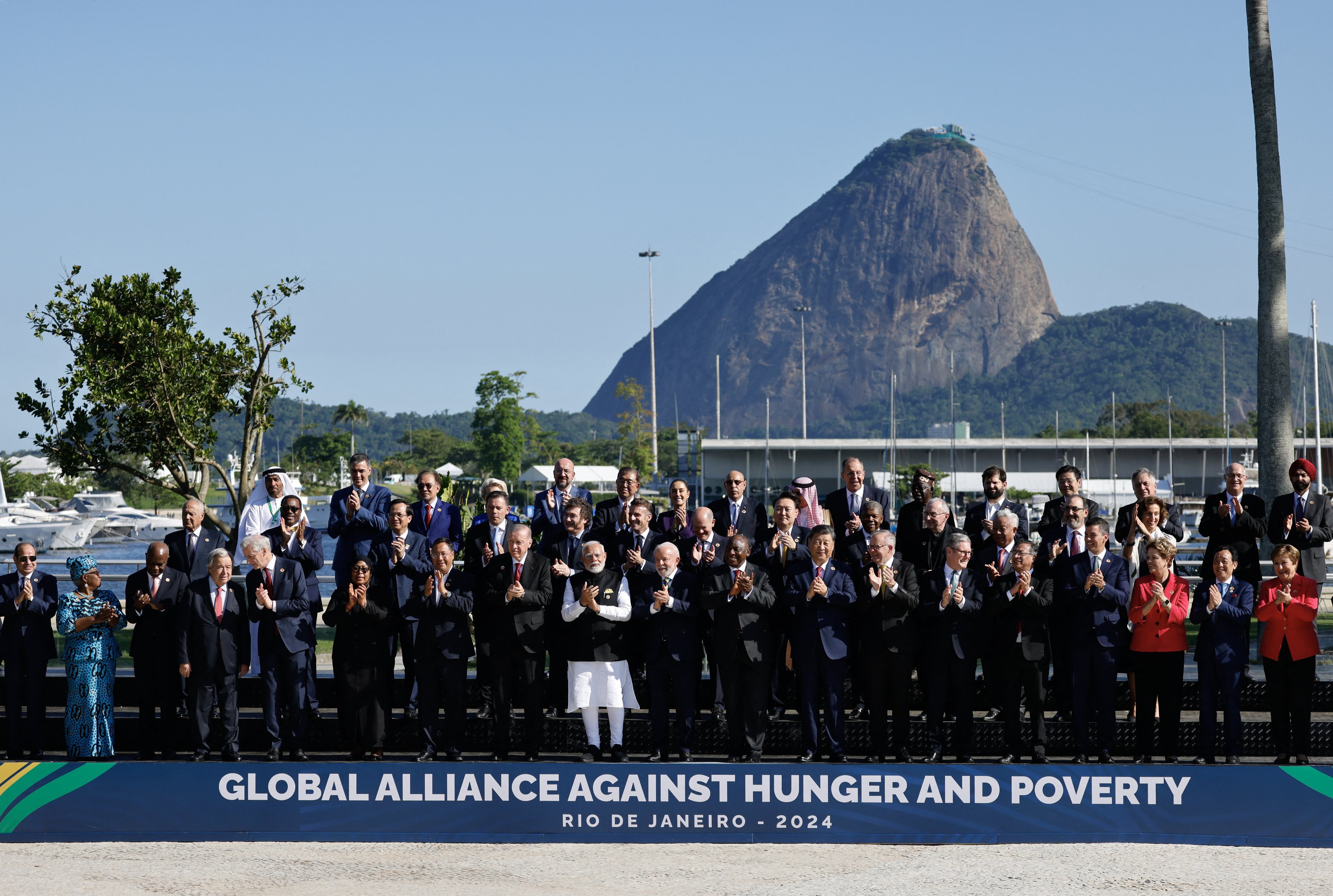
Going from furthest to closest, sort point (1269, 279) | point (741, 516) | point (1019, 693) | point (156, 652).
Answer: point (1269, 279)
point (741, 516)
point (156, 652)
point (1019, 693)

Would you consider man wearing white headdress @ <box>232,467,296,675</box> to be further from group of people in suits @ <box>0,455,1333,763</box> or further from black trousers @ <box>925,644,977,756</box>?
black trousers @ <box>925,644,977,756</box>

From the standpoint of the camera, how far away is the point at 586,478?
81.4 m

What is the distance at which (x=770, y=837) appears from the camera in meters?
7.66

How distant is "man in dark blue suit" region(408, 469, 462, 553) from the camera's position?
9453mm

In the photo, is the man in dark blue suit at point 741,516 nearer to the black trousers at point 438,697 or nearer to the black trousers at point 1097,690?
the black trousers at point 438,697

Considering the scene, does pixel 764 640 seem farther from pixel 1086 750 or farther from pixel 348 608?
pixel 348 608

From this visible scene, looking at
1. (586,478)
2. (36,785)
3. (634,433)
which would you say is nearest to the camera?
(36,785)

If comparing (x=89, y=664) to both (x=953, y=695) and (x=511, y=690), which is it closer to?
(x=511, y=690)

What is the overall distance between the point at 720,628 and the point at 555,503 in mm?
1846

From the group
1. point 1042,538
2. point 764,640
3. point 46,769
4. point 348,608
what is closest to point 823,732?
point 764,640

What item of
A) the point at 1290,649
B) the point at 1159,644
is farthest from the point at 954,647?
the point at 1290,649

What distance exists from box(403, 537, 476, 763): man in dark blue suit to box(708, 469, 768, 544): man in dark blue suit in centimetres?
207

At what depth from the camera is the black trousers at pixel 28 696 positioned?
29.0 ft

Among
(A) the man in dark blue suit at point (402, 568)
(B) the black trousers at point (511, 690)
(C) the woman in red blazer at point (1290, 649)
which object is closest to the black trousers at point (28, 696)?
(A) the man in dark blue suit at point (402, 568)
